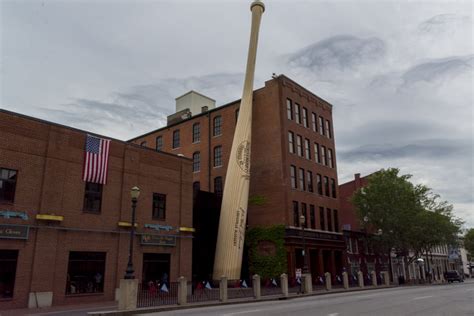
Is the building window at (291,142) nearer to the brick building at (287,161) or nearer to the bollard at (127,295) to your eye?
the brick building at (287,161)

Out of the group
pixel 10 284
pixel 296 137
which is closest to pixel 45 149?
pixel 10 284

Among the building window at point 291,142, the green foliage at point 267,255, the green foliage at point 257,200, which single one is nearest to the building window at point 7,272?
the green foliage at point 267,255

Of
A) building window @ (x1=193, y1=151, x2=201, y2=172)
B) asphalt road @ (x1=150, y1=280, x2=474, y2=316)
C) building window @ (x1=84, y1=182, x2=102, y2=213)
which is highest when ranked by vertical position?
building window @ (x1=193, y1=151, x2=201, y2=172)

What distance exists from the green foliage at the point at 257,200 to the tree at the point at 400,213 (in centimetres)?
1608

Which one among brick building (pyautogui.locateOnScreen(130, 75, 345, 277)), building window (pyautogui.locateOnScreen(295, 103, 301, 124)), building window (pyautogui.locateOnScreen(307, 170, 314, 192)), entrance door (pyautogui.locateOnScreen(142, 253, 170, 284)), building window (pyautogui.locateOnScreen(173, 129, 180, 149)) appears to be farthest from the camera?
building window (pyautogui.locateOnScreen(173, 129, 180, 149))

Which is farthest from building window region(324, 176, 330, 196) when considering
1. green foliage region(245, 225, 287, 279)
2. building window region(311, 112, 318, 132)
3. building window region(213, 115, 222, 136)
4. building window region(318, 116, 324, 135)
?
building window region(213, 115, 222, 136)

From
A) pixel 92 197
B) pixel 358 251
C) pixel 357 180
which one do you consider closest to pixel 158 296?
pixel 92 197

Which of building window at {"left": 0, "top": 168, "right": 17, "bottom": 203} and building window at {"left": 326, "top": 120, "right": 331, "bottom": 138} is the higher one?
building window at {"left": 326, "top": 120, "right": 331, "bottom": 138}

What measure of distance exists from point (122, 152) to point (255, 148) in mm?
17478

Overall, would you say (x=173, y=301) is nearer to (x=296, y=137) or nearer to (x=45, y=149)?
(x=45, y=149)

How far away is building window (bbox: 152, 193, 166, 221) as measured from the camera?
27.7m

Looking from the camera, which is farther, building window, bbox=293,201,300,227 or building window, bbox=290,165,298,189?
building window, bbox=290,165,298,189

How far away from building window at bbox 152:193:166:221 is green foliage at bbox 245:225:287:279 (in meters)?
12.4

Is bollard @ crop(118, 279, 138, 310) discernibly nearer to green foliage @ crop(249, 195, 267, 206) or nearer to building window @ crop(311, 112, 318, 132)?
green foliage @ crop(249, 195, 267, 206)
